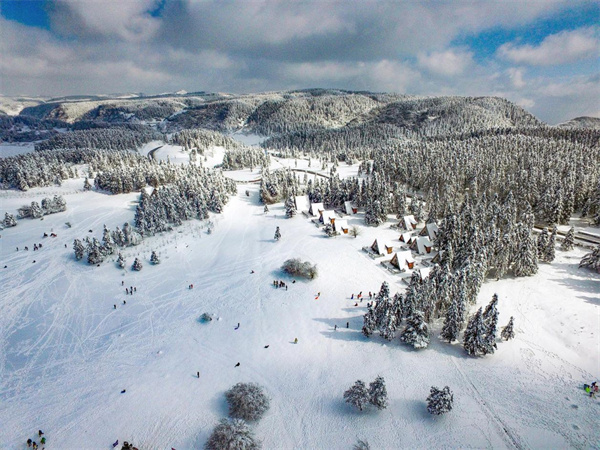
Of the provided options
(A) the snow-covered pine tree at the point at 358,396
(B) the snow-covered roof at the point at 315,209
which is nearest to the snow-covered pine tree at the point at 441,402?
(A) the snow-covered pine tree at the point at 358,396

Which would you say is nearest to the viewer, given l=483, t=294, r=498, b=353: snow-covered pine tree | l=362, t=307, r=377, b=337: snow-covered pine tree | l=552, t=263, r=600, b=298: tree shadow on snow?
l=483, t=294, r=498, b=353: snow-covered pine tree

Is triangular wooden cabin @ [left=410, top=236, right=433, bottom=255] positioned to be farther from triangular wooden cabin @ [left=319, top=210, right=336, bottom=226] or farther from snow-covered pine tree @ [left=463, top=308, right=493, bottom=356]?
snow-covered pine tree @ [left=463, top=308, right=493, bottom=356]

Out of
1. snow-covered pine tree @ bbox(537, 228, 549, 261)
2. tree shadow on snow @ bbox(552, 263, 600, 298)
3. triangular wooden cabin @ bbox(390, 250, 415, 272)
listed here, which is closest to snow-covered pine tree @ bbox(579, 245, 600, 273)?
tree shadow on snow @ bbox(552, 263, 600, 298)

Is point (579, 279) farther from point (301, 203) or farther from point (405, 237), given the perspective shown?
point (301, 203)

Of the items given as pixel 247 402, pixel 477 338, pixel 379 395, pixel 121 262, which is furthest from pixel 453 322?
pixel 121 262

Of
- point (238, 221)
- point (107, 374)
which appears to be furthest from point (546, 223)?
point (107, 374)

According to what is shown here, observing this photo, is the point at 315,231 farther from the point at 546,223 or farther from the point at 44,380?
the point at 546,223
